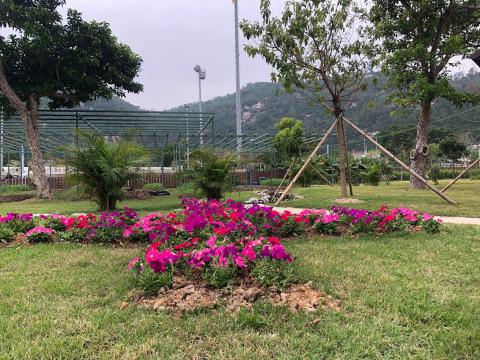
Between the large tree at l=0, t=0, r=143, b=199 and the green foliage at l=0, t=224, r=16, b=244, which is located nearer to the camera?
the green foliage at l=0, t=224, r=16, b=244

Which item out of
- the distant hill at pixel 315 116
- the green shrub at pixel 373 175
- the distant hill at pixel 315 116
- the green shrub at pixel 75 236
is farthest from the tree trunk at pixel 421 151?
the distant hill at pixel 315 116

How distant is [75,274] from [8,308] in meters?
0.88

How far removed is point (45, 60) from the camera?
13.8 metres

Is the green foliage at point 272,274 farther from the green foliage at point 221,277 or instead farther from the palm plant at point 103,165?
the palm plant at point 103,165

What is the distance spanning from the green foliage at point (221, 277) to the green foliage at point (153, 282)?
289 mm

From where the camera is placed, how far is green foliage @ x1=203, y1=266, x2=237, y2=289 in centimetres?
294

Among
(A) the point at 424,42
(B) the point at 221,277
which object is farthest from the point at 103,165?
(A) the point at 424,42

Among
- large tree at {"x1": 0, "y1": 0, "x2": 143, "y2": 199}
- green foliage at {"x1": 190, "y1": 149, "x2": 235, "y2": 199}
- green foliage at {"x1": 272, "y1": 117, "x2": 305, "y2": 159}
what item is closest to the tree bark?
large tree at {"x1": 0, "y1": 0, "x2": 143, "y2": 199}

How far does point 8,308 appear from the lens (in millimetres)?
2742

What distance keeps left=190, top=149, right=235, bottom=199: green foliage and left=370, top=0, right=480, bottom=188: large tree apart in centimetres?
742

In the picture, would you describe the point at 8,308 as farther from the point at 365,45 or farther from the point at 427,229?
the point at 365,45

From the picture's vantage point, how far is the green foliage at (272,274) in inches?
114

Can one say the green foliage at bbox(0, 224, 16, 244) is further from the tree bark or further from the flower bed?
the tree bark

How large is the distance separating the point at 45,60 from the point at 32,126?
2340 millimetres
